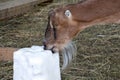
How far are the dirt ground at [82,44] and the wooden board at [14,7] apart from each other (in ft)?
0.35

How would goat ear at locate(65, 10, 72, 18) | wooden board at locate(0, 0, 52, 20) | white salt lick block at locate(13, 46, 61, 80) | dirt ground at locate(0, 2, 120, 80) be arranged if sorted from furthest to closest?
wooden board at locate(0, 0, 52, 20) < dirt ground at locate(0, 2, 120, 80) < goat ear at locate(65, 10, 72, 18) < white salt lick block at locate(13, 46, 61, 80)

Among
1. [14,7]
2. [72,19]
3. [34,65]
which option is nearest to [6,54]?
[72,19]

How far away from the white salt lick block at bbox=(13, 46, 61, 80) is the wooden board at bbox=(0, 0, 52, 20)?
3.28 metres

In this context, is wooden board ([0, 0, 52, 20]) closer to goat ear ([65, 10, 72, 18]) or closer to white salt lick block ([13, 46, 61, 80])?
goat ear ([65, 10, 72, 18])

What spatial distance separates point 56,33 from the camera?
305 centimetres

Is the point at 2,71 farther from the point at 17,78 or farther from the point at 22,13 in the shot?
the point at 22,13

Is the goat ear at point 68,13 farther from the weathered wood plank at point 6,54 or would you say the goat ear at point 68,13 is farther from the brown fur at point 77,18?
Answer: the weathered wood plank at point 6,54

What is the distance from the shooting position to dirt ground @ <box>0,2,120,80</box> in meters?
3.93

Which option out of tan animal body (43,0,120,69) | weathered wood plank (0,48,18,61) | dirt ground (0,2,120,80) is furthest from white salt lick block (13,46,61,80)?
weathered wood plank (0,48,18,61)

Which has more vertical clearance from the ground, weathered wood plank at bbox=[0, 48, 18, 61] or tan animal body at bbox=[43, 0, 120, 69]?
tan animal body at bbox=[43, 0, 120, 69]

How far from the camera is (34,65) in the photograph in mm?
2414

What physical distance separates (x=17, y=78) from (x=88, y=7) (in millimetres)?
938

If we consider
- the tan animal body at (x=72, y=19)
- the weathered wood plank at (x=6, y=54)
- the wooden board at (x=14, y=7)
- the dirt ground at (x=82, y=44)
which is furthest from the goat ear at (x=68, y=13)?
the wooden board at (x=14, y=7)

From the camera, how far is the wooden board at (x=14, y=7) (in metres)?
5.79
